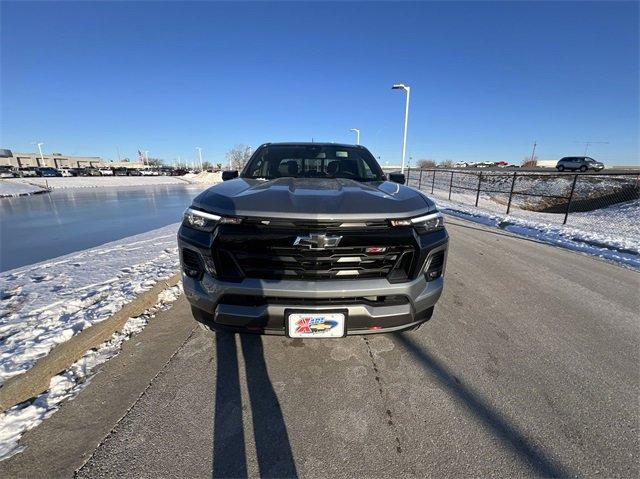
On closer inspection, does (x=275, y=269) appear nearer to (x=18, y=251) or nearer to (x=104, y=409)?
(x=104, y=409)

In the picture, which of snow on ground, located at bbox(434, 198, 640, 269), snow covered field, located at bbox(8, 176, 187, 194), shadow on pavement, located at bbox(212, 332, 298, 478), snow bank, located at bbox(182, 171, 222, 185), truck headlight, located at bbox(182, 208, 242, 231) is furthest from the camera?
snow bank, located at bbox(182, 171, 222, 185)

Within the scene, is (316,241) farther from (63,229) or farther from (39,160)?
(39,160)

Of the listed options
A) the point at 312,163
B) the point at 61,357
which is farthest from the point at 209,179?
the point at 61,357

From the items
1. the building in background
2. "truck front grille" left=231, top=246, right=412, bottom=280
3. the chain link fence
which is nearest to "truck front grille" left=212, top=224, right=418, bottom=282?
"truck front grille" left=231, top=246, right=412, bottom=280

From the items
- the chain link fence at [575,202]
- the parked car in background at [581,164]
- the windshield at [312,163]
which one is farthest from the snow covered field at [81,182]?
the parked car in background at [581,164]

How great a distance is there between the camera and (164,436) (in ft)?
5.82

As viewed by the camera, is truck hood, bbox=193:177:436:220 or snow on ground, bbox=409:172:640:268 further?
snow on ground, bbox=409:172:640:268

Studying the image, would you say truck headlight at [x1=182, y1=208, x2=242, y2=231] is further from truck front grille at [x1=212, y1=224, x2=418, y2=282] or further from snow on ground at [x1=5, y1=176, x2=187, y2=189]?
snow on ground at [x1=5, y1=176, x2=187, y2=189]

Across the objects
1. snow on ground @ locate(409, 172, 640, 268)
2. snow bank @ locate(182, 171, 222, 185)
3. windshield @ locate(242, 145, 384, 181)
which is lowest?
snow bank @ locate(182, 171, 222, 185)

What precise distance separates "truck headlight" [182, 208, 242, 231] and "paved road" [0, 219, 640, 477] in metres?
1.08

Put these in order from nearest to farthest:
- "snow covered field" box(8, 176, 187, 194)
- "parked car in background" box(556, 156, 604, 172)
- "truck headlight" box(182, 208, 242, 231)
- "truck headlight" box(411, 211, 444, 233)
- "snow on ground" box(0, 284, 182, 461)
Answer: "snow on ground" box(0, 284, 182, 461)
"truck headlight" box(182, 208, 242, 231)
"truck headlight" box(411, 211, 444, 233)
"snow covered field" box(8, 176, 187, 194)
"parked car in background" box(556, 156, 604, 172)

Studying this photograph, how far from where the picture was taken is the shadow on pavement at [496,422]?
1629 mm

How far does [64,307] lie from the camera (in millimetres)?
3119

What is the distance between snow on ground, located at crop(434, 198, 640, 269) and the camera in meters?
5.94
